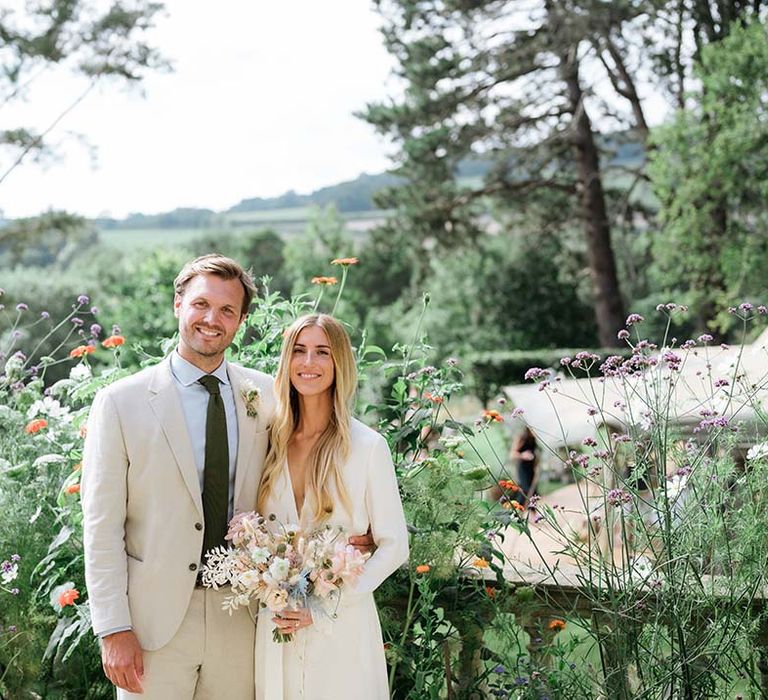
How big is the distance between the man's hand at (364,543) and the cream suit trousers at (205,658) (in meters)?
0.39

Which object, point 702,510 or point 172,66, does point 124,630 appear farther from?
point 172,66

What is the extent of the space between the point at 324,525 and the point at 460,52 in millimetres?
17290

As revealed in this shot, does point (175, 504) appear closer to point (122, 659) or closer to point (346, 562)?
point (122, 659)

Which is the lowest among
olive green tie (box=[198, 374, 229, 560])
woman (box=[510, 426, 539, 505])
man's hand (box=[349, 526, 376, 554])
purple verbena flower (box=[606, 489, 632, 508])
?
woman (box=[510, 426, 539, 505])

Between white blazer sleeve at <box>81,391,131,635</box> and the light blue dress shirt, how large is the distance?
221 millimetres

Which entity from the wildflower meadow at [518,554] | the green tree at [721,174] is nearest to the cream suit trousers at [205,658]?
the wildflower meadow at [518,554]

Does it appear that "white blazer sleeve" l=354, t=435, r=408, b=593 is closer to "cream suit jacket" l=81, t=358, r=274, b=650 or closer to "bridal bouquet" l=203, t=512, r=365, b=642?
"bridal bouquet" l=203, t=512, r=365, b=642

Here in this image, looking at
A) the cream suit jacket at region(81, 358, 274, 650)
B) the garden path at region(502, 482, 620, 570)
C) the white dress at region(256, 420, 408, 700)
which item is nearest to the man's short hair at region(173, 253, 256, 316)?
the cream suit jacket at region(81, 358, 274, 650)

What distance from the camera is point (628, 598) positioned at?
2.89 meters

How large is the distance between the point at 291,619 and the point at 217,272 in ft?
3.44

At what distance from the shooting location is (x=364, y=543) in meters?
2.84

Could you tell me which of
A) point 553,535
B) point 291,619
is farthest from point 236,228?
point 291,619

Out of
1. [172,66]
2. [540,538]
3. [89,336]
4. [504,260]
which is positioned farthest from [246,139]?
[89,336]

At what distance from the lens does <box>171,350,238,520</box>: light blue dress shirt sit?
2.89 metres
